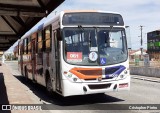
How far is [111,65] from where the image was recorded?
38.0ft

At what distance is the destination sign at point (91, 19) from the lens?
11766 mm

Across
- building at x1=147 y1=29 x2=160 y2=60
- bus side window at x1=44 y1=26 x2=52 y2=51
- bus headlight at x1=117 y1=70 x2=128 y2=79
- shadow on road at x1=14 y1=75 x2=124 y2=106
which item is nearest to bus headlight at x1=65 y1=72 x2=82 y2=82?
shadow on road at x1=14 y1=75 x2=124 y2=106

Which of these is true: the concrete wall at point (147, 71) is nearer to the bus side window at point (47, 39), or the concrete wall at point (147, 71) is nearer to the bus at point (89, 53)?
the bus side window at point (47, 39)

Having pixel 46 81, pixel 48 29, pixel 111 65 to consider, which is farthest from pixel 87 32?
pixel 46 81

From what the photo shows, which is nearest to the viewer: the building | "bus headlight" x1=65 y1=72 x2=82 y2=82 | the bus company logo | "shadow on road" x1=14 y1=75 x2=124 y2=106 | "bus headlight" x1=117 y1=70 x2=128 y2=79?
"bus headlight" x1=65 y1=72 x2=82 y2=82

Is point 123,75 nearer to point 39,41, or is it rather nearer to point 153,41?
point 39,41

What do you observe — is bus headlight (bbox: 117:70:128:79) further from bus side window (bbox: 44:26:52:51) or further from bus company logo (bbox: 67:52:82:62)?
bus side window (bbox: 44:26:52:51)

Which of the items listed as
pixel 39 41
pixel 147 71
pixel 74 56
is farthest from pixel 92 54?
pixel 147 71

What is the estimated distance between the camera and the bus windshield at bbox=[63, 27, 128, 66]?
1142 centimetres

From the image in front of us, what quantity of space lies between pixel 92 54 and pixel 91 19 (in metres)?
1.27

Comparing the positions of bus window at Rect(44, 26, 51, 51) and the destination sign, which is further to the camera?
bus window at Rect(44, 26, 51, 51)

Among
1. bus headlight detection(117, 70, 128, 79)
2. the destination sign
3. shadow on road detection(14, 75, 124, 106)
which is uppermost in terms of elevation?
the destination sign

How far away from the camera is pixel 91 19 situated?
11.9 metres

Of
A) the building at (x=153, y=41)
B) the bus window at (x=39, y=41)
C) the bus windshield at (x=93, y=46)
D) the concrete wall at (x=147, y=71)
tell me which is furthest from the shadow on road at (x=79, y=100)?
the building at (x=153, y=41)
